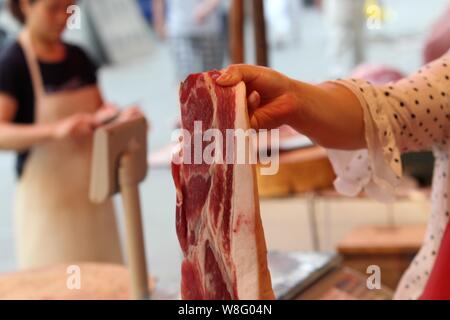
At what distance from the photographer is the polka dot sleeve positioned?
1.14 m

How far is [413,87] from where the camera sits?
3.80 ft

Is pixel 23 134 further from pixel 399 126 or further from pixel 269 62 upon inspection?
pixel 399 126

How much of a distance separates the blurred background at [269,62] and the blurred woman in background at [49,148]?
20 cm

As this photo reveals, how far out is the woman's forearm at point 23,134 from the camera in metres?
2.22

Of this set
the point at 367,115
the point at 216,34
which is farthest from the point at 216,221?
the point at 216,34

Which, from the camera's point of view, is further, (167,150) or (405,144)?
(167,150)

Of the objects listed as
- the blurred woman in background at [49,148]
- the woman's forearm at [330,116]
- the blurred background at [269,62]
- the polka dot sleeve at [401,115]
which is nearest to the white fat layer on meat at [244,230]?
the woman's forearm at [330,116]

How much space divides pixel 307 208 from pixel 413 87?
1.34m

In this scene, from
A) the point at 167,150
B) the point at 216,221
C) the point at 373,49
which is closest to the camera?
the point at 216,221

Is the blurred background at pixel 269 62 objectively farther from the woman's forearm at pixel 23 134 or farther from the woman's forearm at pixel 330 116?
the woman's forearm at pixel 330 116

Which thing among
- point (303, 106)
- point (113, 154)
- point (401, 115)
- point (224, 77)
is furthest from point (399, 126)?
point (113, 154)

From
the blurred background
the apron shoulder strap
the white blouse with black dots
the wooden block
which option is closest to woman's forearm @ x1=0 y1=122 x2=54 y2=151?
the apron shoulder strap

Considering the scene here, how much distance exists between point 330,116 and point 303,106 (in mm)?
60
